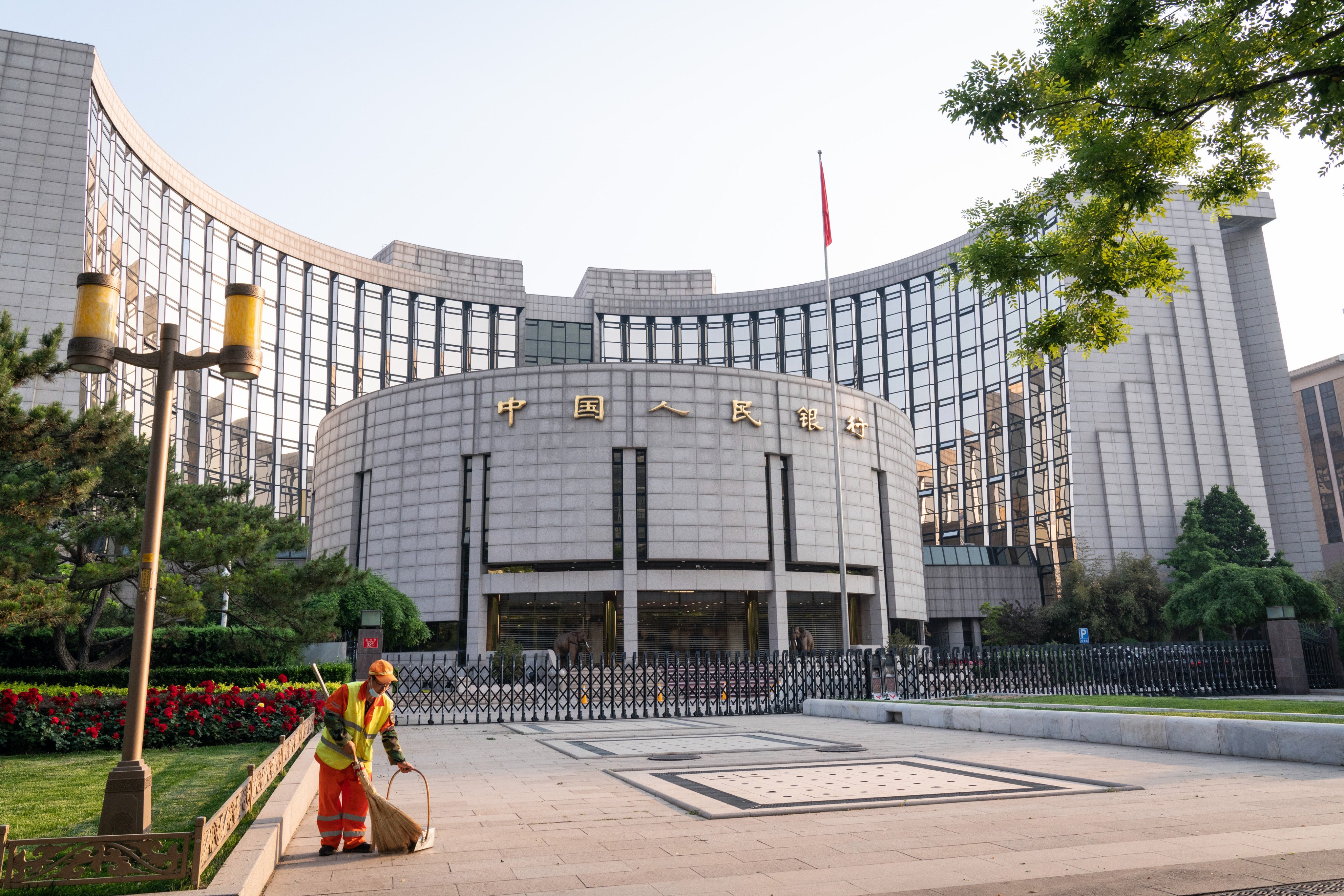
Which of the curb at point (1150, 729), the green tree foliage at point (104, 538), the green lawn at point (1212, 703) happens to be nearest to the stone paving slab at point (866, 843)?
the curb at point (1150, 729)

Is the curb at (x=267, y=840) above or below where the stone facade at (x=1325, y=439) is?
below

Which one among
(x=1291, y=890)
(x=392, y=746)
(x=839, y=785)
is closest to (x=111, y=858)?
(x=392, y=746)

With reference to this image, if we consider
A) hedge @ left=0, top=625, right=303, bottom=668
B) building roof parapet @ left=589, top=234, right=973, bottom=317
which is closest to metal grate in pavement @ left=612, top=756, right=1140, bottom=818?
hedge @ left=0, top=625, right=303, bottom=668

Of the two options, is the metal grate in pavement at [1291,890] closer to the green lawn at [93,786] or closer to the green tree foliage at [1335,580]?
the green lawn at [93,786]

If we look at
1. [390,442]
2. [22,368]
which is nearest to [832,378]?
[390,442]

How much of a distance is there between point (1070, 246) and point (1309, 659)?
26.2m

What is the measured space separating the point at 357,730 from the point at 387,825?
84 cm

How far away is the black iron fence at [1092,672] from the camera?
28188mm

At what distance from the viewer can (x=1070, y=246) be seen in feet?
43.1

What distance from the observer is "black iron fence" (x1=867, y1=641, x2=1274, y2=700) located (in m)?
28.2

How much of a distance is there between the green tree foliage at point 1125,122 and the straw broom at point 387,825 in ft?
34.3

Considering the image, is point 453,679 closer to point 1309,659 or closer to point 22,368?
point 22,368

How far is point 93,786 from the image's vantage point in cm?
1199

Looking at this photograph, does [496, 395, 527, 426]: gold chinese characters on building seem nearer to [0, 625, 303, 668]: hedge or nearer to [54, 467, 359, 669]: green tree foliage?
[0, 625, 303, 668]: hedge
